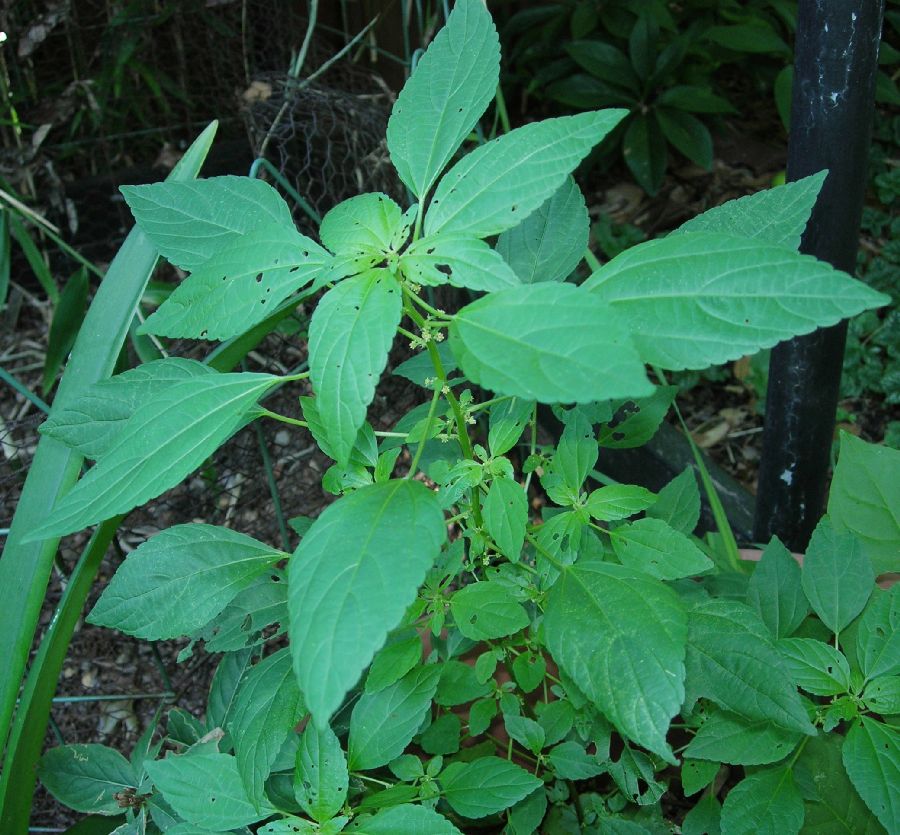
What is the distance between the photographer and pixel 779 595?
0.89 m

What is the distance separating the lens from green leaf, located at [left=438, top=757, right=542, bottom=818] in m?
0.79

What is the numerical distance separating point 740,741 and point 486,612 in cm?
26

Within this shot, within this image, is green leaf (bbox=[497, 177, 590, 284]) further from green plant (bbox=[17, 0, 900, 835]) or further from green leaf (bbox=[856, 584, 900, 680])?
green leaf (bbox=[856, 584, 900, 680])

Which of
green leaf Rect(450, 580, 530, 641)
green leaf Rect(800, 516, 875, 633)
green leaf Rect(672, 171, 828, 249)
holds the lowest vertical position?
green leaf Rect(800, 516, 875, 633)

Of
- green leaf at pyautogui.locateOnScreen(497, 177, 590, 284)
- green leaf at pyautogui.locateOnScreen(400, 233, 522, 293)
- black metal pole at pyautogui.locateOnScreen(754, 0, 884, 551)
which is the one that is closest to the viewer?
green leaf at pyautogui.locateOnScreen(400, 233, 522, 293)

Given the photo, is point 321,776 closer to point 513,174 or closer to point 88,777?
point 88,777

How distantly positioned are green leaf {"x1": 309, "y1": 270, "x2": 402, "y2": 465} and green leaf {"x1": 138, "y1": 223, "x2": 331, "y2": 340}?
0.05 metres

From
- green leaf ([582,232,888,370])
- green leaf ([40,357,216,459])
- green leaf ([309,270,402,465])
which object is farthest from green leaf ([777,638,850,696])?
green leaf ([40,357,216,459])

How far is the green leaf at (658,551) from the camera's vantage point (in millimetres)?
754

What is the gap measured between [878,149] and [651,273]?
2.43 m

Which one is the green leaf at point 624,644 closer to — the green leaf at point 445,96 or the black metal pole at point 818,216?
the green leaf at point 445,96

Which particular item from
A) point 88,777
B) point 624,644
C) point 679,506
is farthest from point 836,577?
point 88,777

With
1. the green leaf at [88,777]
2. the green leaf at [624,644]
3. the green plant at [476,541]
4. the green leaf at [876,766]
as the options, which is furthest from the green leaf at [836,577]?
the green leaf at [88,777]

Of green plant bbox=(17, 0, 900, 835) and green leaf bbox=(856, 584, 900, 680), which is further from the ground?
green plant bbox=(17, 0, 900, 835)
